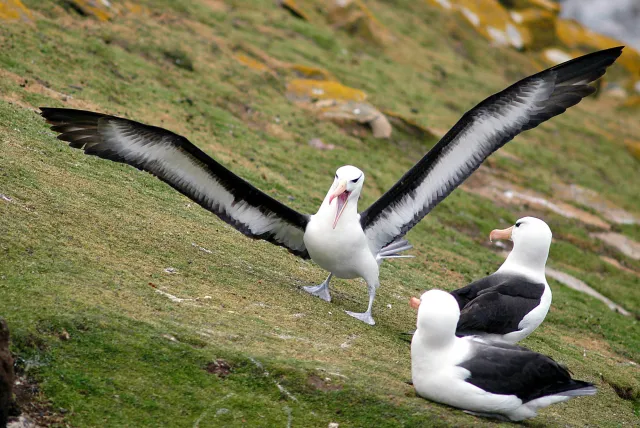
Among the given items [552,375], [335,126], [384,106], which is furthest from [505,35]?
[552,375]

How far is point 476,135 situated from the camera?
10.1 m

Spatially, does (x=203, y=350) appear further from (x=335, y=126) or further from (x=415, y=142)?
(x=415, y=142)

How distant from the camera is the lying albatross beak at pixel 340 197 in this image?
30.8 ft

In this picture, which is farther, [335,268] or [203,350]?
[335,268]

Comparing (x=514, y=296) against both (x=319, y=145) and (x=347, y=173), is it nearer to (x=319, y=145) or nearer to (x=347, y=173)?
(x=347, y=173)

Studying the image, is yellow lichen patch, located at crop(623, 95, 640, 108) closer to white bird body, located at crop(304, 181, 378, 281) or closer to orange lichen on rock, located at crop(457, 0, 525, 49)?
orange lichen on rock, located at crop(457, 0, 525, 49)

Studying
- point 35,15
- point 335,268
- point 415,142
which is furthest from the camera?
point 415,142

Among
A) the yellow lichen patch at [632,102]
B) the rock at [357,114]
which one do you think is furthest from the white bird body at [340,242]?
the yellow lichen patch at [632,102]

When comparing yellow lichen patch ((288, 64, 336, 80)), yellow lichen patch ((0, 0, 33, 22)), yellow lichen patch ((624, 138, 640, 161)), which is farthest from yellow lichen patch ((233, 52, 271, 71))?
yellow lichen patch ((624, 138, 640, 161))

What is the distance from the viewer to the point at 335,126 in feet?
70.6

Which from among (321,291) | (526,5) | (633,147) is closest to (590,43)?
(526,5)

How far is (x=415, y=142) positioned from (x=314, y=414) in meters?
17.0

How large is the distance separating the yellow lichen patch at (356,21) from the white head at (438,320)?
94.3 feet

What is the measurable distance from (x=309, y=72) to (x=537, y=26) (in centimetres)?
2967
